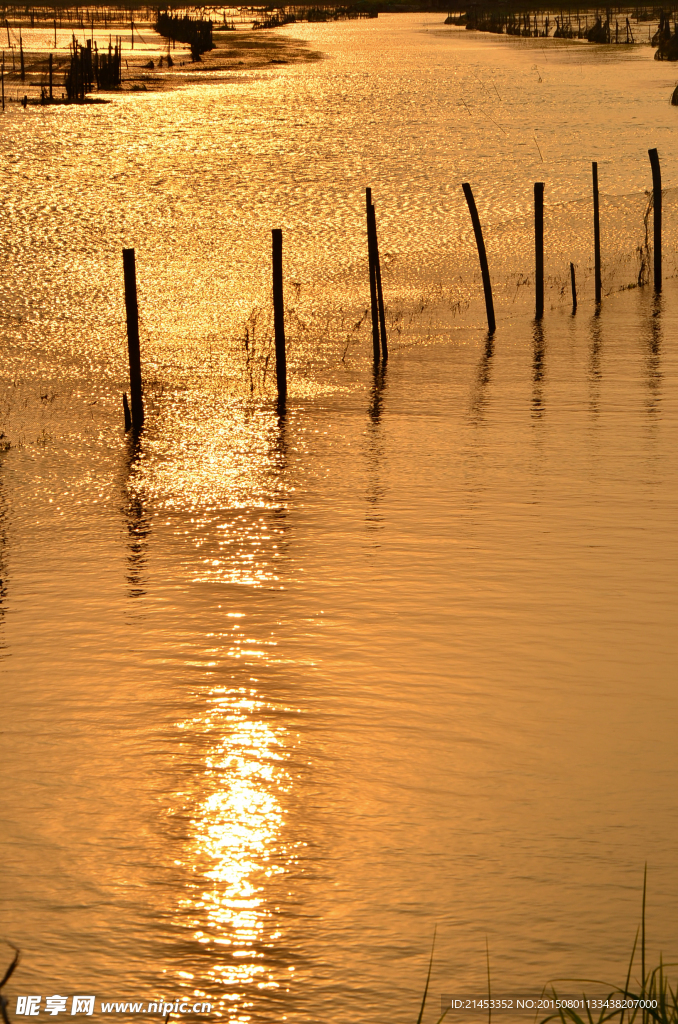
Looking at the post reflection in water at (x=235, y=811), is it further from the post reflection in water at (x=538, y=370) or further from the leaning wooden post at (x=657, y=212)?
the leaning wooden post at (x=657, y=212)

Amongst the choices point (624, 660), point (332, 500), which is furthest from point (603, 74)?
point (624, 660)

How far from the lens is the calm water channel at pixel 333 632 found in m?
5.51

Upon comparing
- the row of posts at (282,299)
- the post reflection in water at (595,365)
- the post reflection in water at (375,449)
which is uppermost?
the row of posts at (282,299)

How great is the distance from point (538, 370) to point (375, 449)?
393 centimetres

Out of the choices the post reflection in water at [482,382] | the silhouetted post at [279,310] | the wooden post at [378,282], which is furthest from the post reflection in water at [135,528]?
the wooden post at [378,282]

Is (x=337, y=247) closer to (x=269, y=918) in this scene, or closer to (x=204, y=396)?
(x=204, y=396)

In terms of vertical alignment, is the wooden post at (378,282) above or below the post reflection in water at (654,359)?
above

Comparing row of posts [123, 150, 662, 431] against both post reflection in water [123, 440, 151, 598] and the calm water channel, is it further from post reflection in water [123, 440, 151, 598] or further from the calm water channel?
post reflection in water [123, 440, 151, 598]

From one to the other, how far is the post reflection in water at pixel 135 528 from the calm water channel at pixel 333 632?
0.13ft

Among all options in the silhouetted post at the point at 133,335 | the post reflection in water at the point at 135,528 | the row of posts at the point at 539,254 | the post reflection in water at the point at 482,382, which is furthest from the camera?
the row of posts at the point at 539,254

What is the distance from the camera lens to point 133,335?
13312 mm

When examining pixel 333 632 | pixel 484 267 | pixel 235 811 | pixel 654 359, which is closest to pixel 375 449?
pixel 333 632

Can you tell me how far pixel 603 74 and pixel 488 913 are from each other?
165 ft

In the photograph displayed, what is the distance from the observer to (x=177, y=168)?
1174 inches
